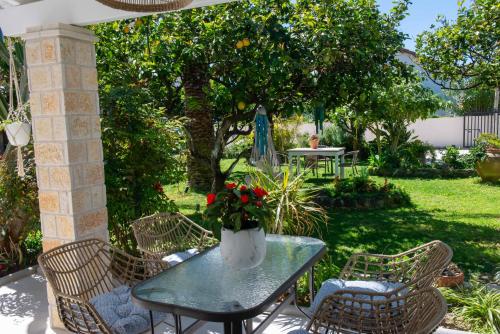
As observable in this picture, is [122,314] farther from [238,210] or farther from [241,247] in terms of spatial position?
[238,210]

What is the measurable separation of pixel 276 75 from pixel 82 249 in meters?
3.12

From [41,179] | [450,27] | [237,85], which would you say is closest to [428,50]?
[450,27]

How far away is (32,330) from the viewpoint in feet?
10.4

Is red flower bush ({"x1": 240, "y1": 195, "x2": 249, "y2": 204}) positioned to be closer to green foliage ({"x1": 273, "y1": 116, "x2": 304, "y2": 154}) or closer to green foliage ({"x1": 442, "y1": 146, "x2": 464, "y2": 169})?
green foliage ({"x1": 442, "y1": 146, "x2": 464, "y2": 169})

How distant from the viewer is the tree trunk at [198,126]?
606 cm

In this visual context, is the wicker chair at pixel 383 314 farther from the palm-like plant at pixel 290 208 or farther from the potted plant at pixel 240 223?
the palm-like plant at pixel 290 208

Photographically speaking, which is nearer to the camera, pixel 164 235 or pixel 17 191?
pixel 164 235

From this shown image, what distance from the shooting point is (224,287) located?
6.75ft

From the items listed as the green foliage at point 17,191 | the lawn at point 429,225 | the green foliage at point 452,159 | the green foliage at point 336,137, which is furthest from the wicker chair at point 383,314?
the green foliage at point 336,137

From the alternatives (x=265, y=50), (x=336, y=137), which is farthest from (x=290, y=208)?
(x=336, y=137)

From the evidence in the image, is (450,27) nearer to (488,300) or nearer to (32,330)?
(488,300)

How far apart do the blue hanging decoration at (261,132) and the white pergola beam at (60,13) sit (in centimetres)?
357

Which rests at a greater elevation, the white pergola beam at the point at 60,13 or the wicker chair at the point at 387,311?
the white pergola beam at the point at 60,13

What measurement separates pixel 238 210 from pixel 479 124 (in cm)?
1775
